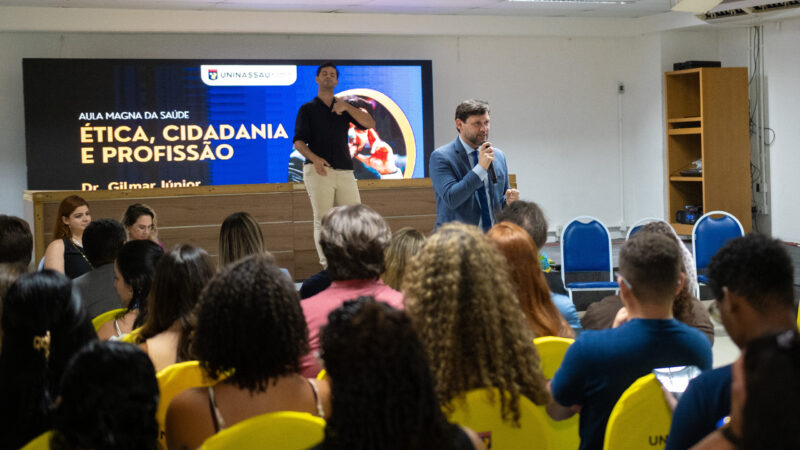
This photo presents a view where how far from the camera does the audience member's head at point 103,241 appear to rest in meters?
3.79

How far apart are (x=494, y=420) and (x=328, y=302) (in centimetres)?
80

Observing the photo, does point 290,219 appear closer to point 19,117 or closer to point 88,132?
point 88,132

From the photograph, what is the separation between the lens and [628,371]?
208 centimetres

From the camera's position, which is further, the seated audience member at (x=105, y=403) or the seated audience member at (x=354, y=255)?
the seated audience member at (x=354, y=255)

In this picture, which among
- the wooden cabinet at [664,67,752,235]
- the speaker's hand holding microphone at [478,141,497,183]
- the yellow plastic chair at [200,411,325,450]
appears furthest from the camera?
the wooden cabinet at [664,67,752,235]

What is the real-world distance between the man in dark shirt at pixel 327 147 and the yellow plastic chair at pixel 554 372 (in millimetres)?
4669

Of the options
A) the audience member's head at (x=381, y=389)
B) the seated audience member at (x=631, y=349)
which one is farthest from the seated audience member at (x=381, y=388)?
the seated audience member at (x=631, y=349)

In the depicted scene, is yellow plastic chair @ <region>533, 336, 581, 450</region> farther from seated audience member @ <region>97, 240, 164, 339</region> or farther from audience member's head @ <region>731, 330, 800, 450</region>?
seated audience member @ <region>97, 240, 164, 339</region>

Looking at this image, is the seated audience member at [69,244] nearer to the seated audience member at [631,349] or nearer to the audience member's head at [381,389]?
the seated audience member at [631,349]

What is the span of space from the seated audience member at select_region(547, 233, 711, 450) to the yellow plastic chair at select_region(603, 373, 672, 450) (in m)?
0.12

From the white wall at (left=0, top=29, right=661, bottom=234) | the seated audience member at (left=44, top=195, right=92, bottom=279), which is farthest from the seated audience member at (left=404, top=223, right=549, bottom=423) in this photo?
the white wall at (left=0, top=29, right=661, bottom=234)

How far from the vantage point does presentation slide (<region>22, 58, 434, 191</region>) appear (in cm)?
859

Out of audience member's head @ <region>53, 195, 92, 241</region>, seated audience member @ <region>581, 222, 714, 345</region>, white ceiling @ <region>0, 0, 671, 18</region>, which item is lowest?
seated audience member @ <region>581, 222, 714, 345</region>

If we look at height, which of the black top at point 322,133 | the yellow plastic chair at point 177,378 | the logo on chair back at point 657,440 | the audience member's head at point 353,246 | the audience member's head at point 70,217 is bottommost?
the logo on chair back at point 657,440
